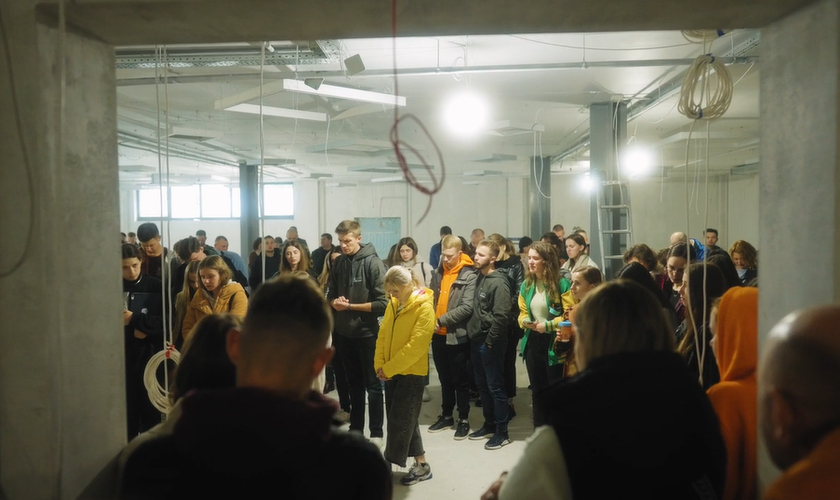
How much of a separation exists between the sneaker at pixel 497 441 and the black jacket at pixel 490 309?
660 mm

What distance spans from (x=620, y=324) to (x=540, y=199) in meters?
9.68

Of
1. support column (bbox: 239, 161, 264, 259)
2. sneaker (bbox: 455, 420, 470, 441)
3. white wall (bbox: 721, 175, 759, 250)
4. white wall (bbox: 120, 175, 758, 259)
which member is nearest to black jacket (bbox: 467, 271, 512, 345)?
sneaker (bbox: 455, 420, 470, 441)

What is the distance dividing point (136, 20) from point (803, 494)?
190cm

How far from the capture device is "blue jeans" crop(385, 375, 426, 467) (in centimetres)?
303

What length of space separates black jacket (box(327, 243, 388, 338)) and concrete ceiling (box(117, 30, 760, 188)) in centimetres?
130

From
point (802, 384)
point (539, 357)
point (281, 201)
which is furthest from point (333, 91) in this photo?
point (281, 201)

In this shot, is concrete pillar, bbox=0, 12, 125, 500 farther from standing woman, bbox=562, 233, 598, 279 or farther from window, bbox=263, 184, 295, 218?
window, bbox=263, 184, 295, 218

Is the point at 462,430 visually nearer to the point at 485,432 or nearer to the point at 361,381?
the point at 485,432

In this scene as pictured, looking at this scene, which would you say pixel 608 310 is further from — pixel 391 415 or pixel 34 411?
pixel 391 415

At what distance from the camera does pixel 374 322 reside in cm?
358

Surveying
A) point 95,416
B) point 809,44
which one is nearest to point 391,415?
point 95,416

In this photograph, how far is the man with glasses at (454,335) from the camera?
385 cm

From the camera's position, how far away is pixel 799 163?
148cm

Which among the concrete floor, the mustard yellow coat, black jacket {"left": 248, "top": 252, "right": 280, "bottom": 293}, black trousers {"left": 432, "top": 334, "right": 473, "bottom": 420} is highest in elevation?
black jacket {"left": 248, "top": 252, "right": 280, "bottom": 293}
